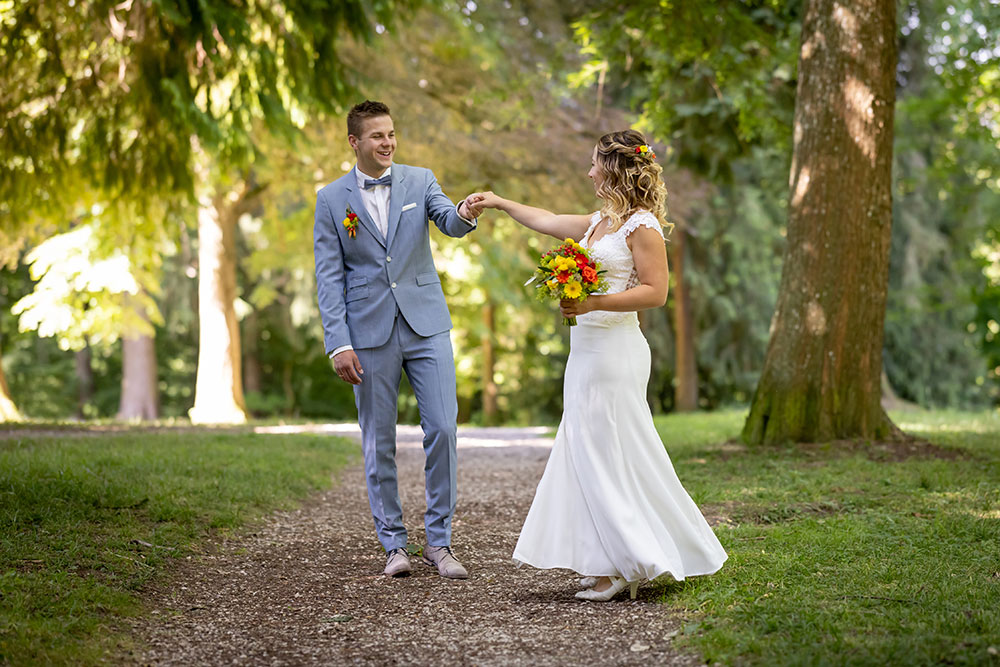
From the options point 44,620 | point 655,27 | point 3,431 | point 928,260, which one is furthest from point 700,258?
point 44,620

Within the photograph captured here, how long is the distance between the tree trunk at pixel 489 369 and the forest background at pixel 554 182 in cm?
10

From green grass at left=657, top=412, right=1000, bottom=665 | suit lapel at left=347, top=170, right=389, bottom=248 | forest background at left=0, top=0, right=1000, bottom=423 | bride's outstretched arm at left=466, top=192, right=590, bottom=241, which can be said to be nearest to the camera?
green grass at left=657, top=412, right=1000, bottom=665

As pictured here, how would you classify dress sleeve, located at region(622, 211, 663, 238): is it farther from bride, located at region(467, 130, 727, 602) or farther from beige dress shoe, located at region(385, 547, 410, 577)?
beige dress shoe, located at region(385, 547, 410, 577)

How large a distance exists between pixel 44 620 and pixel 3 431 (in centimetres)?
779

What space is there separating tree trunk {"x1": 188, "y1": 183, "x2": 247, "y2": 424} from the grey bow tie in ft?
38.9

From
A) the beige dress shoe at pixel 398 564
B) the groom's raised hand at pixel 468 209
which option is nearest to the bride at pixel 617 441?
the groom's raised hand at pixel 468 209

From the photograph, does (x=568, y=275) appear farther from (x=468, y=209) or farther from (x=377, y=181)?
(x=377, y=181)

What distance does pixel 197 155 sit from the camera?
14055 millimetres

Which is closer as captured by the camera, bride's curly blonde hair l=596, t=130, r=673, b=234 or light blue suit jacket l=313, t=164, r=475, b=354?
bride's curly blonde hair l=596, t=130, r=673, b=234

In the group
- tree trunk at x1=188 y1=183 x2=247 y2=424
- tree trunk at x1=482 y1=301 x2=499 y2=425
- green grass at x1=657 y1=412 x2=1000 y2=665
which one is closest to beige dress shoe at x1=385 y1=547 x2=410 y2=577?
green grass at x1=657 y1=412 x2=1000 y2=665

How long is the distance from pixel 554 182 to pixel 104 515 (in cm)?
1094

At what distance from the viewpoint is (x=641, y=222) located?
436 centimetres

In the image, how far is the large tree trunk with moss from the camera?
838 centimetres

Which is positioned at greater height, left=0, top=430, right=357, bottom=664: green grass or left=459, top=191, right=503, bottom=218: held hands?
left=459, top=191, right=503, bottom=218: held hands
